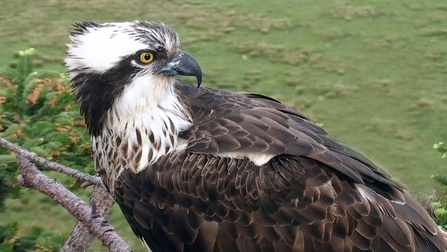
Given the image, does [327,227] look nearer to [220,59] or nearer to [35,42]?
[220,59]

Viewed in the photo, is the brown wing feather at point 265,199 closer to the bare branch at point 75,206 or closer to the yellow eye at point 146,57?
the bare branch at point 75,206

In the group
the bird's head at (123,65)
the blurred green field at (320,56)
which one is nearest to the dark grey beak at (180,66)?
the bird's head at (123,65)

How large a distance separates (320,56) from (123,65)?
6627 mm

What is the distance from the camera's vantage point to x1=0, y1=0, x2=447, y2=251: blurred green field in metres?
6.97

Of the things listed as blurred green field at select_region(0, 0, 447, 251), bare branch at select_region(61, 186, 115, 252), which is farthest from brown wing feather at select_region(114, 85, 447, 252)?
blurred green field at select_region(0, 0, 447, 251)

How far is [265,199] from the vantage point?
2742mm

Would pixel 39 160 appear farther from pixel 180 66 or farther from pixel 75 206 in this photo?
pixel 180 66

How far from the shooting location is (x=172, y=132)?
2939 mm

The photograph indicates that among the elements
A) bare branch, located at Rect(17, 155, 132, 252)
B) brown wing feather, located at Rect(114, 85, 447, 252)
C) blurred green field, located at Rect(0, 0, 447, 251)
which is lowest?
blurred green field, located at Rect(0, 0, 447, 251)

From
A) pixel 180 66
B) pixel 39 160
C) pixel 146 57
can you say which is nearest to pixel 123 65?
pixel 146 57

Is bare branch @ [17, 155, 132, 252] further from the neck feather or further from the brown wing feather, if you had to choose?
the neck feather

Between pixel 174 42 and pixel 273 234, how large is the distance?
1058 millimetres

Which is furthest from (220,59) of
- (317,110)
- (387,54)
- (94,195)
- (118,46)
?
(118,46)

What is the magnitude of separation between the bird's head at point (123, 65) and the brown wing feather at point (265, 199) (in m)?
0.30
